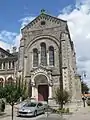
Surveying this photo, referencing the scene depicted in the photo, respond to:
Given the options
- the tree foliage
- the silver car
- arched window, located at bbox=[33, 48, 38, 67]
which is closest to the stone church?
arched window, located at bbox=[33, 48, 38, 67]

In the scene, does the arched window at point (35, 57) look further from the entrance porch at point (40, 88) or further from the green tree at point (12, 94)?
the green tree at point (12, 94)

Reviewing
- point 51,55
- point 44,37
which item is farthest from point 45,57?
point 44,37

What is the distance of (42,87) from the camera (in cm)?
3509

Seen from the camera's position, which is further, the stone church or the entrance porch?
the entrance porch

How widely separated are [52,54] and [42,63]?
2468 mm

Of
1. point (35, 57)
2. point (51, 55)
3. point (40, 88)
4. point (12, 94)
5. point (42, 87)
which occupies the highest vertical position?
point (51, 55)

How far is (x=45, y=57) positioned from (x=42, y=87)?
5.53 metres

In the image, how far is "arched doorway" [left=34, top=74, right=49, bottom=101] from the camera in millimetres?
34438

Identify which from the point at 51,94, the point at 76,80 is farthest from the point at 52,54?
the point at 76,80

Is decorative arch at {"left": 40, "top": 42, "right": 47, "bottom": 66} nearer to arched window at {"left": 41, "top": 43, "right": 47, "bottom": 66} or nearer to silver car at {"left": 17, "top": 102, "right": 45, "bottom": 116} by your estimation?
arched window at {"left": 41, "top": 43, "right": 47, "bottom": 66}

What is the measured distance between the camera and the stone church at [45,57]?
111 ft

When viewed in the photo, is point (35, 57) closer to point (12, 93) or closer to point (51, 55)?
point (51, 55)

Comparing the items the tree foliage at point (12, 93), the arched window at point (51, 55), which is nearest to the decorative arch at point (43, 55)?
the arched window at point (51, 55)

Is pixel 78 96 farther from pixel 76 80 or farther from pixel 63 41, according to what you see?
pixel 63 41
